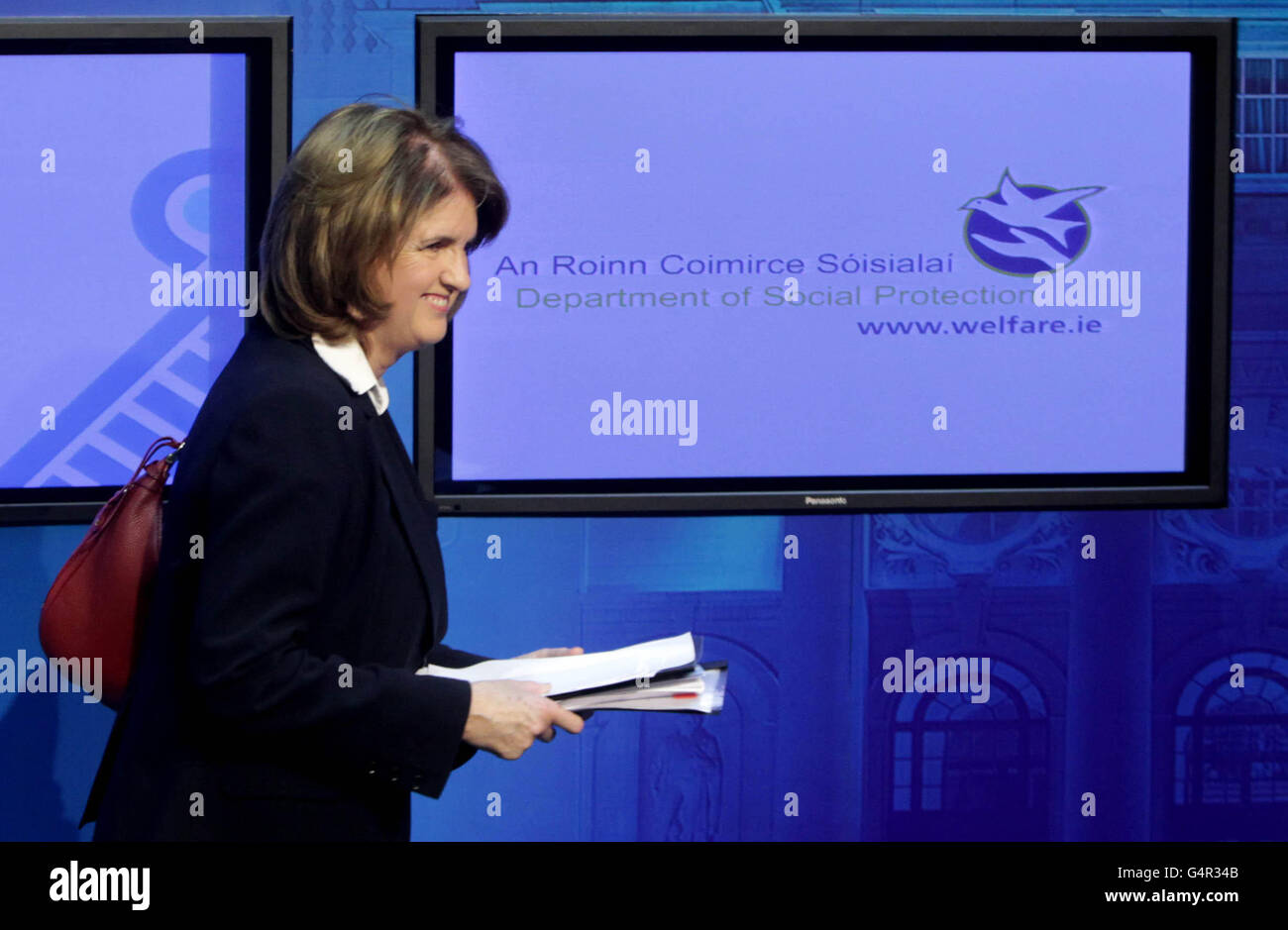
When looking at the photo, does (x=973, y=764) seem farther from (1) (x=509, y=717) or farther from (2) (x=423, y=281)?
(2) (x=423, y=281)

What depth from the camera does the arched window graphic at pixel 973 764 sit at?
10.7ft

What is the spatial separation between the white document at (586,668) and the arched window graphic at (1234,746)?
198 cm

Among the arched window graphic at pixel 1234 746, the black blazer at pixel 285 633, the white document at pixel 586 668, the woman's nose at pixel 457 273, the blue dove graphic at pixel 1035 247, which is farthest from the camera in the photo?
the arched window graphic at pixel 1234 746

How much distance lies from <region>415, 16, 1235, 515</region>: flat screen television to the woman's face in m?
0.79

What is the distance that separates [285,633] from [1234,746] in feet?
8.76

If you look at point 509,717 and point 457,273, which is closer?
point 509,717

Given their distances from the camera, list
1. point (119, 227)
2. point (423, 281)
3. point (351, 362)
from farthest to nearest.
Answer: point (119, 227) → point (423, 281) → point (351, 362)

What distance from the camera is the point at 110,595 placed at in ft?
6.07

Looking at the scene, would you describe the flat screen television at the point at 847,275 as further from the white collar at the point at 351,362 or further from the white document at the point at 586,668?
the white collar at the point at 351,362

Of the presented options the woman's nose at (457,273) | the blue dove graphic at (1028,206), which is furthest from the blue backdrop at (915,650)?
the woman's nose at (457,273)

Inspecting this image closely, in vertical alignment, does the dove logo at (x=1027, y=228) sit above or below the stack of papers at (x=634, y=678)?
above

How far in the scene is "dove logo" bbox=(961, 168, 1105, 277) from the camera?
276 cm

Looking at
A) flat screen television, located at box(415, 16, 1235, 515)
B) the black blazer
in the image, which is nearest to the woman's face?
the black blazer

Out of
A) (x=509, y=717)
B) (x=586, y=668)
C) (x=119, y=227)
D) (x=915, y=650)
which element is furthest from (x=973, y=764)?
(x=119, y=227)
